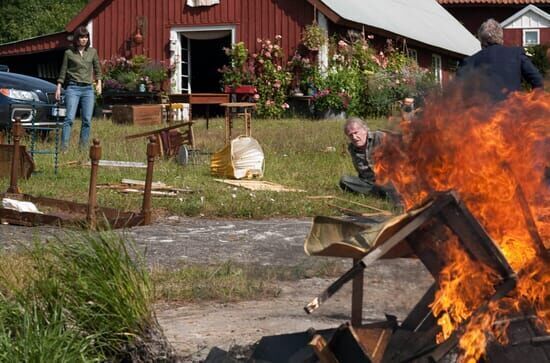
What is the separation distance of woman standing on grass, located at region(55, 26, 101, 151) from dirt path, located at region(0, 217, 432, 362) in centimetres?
632

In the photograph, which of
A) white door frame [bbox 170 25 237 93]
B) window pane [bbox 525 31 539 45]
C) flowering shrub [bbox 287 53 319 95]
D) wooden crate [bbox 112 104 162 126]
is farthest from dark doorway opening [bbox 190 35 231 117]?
window pane [bbox 525 31 539 45]

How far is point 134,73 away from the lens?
25.2 meters

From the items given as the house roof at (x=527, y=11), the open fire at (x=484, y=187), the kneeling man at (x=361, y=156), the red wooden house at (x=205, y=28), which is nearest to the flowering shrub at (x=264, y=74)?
the red wooden house at (x=205, y=28)

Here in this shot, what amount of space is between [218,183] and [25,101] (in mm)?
4390

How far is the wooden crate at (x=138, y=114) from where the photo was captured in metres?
20.6

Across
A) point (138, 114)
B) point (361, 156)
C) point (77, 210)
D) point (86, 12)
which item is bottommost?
point (77, 210)

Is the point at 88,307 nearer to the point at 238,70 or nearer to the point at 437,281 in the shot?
the point at 437,281

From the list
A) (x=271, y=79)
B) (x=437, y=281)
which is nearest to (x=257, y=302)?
(x=437, y=281)

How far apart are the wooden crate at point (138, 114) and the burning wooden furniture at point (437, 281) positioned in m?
16.6

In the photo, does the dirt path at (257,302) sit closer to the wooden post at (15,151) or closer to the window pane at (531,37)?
the wooden post at (15,151)

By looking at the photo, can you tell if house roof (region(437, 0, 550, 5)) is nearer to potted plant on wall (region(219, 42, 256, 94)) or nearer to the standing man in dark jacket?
potted plant on wall (region(219, 42, 256, 94))

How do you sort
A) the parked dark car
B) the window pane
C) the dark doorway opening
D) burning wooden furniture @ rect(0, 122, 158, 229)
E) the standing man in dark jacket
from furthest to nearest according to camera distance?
the window pane → the dark doorway opening → the parked dark car → burning wooden furniture @ rect(0, 122, 158, 229) → the standing man in dark jacket

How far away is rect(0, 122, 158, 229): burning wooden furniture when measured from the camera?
822 cm

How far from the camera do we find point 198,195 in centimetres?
A: 1058
